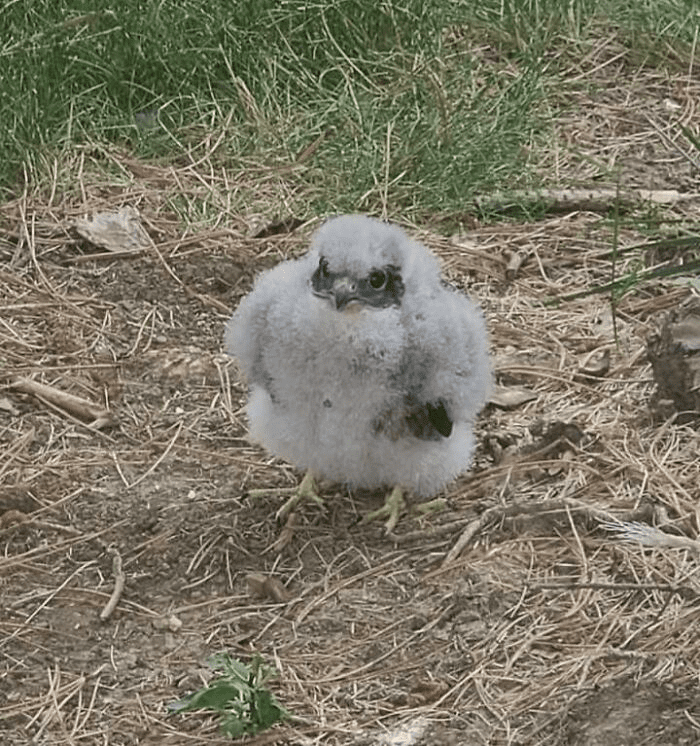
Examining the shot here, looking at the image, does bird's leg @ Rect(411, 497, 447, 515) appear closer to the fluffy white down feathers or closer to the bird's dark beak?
the fluffy white down feathers

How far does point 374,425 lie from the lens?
3.78 metres

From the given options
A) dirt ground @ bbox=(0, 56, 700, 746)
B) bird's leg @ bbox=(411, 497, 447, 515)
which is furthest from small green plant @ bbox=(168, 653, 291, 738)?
bird's leg @ bbox=(411, 497, 447, 515)

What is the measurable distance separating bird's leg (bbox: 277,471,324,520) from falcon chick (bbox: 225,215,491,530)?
0.10m

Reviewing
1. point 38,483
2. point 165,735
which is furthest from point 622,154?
point 165,735

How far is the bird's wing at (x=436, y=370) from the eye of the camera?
3.72m

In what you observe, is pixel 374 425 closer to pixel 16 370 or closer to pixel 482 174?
pixel 16 370

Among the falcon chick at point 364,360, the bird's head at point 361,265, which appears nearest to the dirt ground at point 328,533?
the falcon chick at point 364,360

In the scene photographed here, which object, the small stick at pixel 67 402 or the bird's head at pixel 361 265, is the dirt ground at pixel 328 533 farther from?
the bird's head at pixel 361 265

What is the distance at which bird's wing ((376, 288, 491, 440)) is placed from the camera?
3717 millimetres

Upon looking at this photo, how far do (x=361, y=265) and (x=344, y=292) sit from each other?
8 cm

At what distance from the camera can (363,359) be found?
3676 millimetres

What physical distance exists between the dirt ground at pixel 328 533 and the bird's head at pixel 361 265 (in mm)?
653

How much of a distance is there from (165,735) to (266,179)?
288 cm

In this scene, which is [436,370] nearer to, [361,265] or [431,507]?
[361,265]
